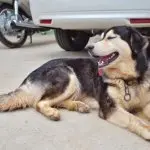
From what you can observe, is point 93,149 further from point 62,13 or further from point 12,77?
point 62,13

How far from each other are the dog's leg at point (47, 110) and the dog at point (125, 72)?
17.6 inches

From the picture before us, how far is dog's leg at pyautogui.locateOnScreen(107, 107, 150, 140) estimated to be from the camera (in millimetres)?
3742

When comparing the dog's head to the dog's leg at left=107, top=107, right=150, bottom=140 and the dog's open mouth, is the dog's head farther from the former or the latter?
the dog's leg at left=107, top=107, right=150, bottom=140

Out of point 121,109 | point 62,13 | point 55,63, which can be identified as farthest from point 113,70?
point 62,13

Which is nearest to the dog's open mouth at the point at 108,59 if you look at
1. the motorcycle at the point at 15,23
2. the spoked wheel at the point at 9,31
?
the motorcycle at the point at 15,23

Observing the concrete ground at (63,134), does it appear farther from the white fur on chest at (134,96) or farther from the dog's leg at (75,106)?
the white fur on chest at (134,96)

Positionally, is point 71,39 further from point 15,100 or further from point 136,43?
point 136,43

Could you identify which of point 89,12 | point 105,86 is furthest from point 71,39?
point 105,86

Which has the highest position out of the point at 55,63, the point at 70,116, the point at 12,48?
the point at 55,63

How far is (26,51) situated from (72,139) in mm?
5829

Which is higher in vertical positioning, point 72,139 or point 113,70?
point 113,70

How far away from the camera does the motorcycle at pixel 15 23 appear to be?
9641 millimetres

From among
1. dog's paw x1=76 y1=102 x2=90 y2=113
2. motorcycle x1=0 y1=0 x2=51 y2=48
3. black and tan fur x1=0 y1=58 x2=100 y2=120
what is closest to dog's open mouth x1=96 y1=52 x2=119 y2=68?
black and tan fur x1=0 y1=58 x2=100 y2=120

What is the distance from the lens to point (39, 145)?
12.2 ft
